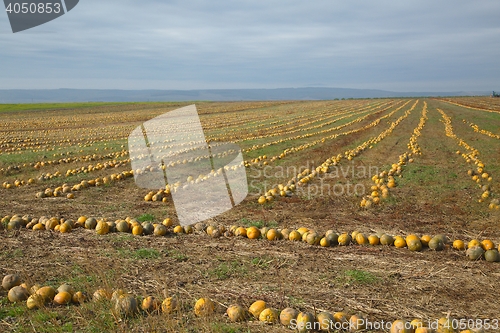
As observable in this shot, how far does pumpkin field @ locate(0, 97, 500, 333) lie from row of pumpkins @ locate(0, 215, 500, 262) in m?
0.03

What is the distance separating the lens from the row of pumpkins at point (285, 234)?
6.60 meters

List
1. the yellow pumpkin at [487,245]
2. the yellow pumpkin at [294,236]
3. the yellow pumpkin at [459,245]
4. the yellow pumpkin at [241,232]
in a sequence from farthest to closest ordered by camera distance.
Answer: the yellow pumpkin at [241,232] < the yellow pumpkin at [294,236] < the yellow pumpkin at [459,245] < the yellow pumpkin at [487,245]

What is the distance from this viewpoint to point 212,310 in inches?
185

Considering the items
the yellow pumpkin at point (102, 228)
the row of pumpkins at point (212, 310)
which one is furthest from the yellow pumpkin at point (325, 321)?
the yellow pumpkin at point (102, 228)

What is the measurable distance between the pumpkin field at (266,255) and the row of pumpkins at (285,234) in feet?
0.09

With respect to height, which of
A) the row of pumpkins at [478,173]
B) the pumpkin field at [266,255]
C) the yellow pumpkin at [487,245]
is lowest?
the pumpkin field at [266,255]

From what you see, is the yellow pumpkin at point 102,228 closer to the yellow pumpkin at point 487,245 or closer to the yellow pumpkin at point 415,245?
the yellow pumpkin at point 415,245

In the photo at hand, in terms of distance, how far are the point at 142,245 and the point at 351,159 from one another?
440 inches

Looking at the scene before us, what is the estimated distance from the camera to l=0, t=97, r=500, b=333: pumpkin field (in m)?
4.64

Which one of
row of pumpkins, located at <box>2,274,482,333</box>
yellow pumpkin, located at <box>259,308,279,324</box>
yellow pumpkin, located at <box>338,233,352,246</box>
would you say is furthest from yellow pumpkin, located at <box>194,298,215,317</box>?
yellow pumpkin, located at <box>338,233,352,246</box>

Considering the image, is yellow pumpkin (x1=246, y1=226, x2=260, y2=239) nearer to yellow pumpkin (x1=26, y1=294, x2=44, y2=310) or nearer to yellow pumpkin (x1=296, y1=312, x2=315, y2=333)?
yellow pumpkin (x1=296, y1=312, x2=315, y2=333)

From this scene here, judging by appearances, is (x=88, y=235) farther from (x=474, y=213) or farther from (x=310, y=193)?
(x=474, y=213)

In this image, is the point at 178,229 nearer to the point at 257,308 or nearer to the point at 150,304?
the point at 150,304

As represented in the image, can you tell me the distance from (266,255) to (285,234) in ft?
3.18
